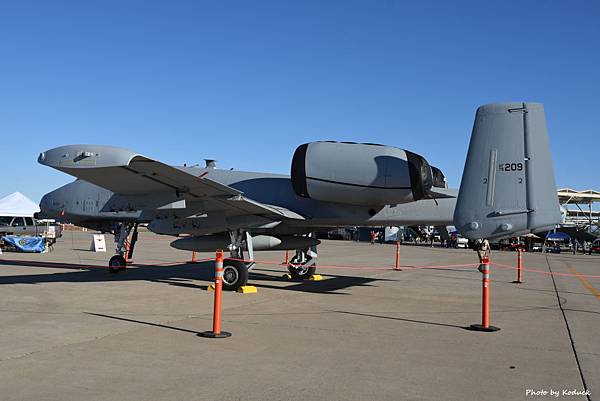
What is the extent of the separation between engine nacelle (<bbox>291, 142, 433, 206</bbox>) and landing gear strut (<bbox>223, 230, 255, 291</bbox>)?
84.4 inches

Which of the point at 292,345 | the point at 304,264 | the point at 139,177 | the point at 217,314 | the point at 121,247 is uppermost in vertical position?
the point at 139,177

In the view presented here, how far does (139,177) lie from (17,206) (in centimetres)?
3247

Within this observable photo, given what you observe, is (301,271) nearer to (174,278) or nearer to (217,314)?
(174,278)

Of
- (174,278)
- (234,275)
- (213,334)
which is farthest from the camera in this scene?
(174,278)

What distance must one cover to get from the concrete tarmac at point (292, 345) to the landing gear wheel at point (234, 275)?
52 centimetres

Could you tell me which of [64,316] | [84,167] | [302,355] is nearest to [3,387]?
[302,355]

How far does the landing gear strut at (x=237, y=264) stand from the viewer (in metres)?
12.0

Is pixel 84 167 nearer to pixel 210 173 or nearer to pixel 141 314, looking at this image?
pixel 141 314

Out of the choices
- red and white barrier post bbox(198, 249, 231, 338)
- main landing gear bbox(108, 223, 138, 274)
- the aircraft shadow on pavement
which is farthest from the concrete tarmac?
main landing gear bbox(108, 223, 138, 274)

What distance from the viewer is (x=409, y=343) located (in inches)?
269

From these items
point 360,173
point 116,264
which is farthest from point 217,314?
point 116,264

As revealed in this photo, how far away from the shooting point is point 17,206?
3806cm

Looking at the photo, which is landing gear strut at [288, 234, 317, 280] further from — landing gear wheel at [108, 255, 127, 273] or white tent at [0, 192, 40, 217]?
white tent at [0, 192, 40, 217]

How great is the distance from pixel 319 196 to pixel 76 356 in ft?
21.7
